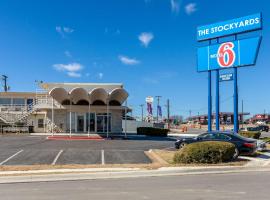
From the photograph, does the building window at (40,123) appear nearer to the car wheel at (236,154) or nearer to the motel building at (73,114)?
the motel building at (73,114)

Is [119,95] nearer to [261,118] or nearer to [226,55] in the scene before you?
[226,55]

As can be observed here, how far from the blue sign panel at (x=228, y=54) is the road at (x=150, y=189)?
16.0m

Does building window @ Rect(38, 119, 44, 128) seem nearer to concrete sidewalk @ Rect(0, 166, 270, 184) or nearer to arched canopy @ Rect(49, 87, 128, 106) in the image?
arched canopy @ Rect(49, 87, 128, 106)

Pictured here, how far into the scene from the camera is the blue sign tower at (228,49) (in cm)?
2914

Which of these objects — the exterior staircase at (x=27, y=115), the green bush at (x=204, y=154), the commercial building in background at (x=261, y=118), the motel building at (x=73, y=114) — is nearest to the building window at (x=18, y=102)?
the exterior staircase at (x=27, y=115)

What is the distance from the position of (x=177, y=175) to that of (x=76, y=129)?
1123 inches

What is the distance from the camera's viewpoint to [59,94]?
37531 mm

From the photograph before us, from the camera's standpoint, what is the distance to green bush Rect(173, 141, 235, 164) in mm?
18516

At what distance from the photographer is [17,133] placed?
4275 cm

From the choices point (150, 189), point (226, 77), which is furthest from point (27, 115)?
point (150, 189)

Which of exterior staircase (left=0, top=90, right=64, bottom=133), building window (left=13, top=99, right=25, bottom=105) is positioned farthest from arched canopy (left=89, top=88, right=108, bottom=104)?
building window (left=13, top=99, right=25, bottom=105)

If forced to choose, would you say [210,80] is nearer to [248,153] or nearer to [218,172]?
[248,153]

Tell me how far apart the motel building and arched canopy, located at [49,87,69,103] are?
10 cm

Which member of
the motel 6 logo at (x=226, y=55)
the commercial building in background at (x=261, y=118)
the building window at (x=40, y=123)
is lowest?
the commercial building in background at (x=261, y=118)
